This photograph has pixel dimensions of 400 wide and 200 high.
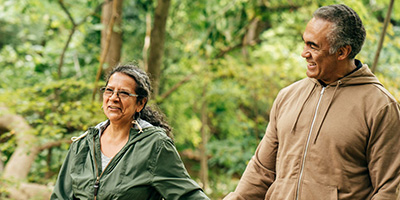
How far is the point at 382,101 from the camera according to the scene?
2127 mm

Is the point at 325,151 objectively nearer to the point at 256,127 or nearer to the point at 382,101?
the point at 382,101

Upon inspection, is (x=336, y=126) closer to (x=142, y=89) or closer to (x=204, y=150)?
(x=142, y=89)

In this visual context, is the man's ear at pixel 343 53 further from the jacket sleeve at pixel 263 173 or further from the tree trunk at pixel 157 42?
the tree trunk at pixel 157 42

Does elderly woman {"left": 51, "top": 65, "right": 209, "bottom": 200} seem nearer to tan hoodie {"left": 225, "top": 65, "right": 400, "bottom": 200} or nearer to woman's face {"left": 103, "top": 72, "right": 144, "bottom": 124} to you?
woman's face {"left": 103, "top": 72, "right": 144, "bottom": 124}

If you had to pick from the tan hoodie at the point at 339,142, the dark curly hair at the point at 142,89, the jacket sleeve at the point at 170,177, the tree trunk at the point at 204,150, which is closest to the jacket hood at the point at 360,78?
the tan hoodie at the point at 339,142

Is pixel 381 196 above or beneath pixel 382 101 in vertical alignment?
beneath

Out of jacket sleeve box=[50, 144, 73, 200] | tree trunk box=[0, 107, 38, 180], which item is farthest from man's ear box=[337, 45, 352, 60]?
tree trunk box=[0, 107, 38, 180]

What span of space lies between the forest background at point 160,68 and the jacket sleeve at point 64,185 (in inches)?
118

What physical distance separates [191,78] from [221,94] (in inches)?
32.4

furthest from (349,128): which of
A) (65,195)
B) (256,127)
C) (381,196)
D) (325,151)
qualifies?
(256,127)

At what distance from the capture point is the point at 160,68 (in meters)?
7.28

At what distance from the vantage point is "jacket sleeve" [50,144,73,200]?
2.70m

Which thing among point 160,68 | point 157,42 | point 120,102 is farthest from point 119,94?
point 160,68

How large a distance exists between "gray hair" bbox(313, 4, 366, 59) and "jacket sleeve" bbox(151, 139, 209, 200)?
1.11 metres
